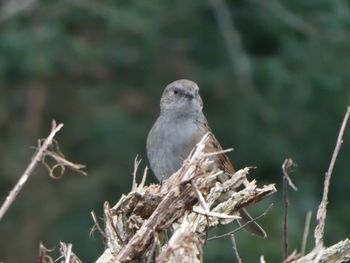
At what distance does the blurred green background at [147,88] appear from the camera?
16.3m

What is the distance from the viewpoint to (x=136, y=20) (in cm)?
1677

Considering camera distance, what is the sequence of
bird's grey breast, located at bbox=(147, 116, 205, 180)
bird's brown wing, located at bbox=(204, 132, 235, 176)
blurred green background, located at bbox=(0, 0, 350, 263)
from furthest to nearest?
blurred green background, located at bbox=(0, 0, 350, 263) < bird's brown wing, located at bbox=(204, 132, 235, 176) < bird's grey breast, located at bbox=(147, 116, 205, 180)

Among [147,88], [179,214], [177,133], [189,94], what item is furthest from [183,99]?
[147,88]

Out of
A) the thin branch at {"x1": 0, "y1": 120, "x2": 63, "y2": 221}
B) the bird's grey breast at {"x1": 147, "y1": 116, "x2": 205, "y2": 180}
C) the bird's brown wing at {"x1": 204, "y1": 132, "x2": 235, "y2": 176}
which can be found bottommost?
the bird's brown wing at {"x1": 204, "y1": 132, "x2": 235, "y2": 176}

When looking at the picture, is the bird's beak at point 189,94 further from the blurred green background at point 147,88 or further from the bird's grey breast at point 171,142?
the blurred green background at point 147,88

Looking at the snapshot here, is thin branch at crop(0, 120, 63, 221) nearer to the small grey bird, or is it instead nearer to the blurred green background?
the small grey bird

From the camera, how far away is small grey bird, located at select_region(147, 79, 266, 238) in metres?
6.64

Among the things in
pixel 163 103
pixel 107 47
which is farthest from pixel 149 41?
pixel 163 103

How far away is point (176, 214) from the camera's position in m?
4.13

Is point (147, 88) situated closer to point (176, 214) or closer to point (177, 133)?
point (177, 133)

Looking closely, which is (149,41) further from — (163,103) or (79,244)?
(163,103)

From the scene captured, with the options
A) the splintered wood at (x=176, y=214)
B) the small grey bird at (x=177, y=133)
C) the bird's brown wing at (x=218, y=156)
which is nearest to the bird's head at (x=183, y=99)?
the small grey bird at (x=177, y=133)

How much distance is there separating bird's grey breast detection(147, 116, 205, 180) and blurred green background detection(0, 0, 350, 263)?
8.91 meters

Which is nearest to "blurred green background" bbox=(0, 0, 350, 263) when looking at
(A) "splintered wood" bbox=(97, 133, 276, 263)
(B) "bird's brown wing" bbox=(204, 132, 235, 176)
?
(B) "bird's brown wing" bbox=(204, 132, 235, 176)
